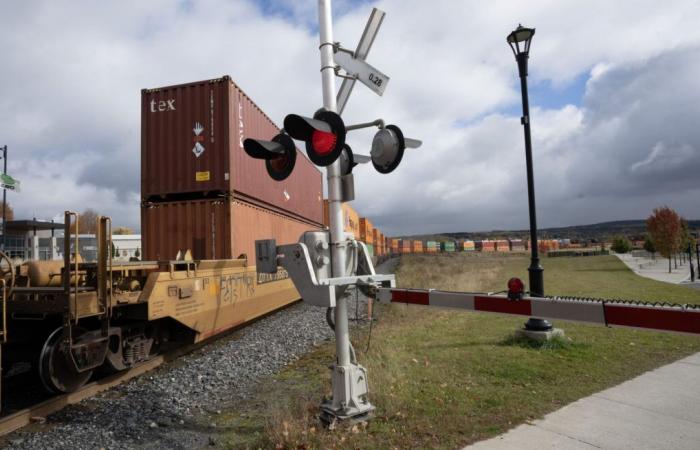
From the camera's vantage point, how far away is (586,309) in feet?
8.48

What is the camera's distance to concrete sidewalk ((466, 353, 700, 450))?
10.9 ft

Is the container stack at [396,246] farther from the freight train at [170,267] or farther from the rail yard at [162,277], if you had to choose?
the rail yard at [162,277]

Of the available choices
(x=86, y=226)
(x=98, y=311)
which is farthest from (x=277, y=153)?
(x=86, y=226)

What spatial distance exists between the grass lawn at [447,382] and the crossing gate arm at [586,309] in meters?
1.10

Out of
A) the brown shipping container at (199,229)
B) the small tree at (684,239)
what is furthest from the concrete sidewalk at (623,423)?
the small tree at (684,239)

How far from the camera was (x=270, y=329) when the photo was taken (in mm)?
9195

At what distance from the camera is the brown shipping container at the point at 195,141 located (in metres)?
8.62

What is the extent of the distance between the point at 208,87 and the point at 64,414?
20.7 ft

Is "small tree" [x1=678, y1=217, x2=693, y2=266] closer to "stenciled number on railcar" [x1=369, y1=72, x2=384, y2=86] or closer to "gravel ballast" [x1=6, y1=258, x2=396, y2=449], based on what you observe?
"gravel ballast" [x1=6, y1=258, x2=396, y2=449]

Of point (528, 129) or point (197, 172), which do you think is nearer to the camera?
point (528, 129)

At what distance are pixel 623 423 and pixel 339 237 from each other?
282 cm

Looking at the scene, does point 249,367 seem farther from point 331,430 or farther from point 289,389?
point 331,430

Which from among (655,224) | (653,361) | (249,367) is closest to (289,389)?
(249,367)

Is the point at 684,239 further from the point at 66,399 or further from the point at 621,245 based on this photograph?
the point at 66,399
